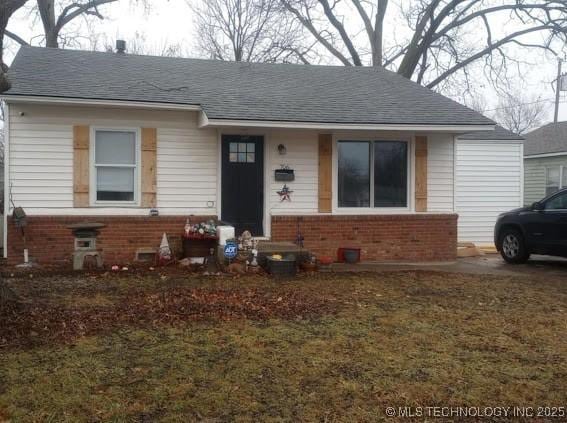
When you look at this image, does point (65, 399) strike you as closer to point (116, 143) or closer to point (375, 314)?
point (375, 314)

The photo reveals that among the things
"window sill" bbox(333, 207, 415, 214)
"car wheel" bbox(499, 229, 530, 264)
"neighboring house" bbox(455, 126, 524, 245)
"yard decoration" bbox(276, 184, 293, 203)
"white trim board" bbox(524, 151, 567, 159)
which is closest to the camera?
"yard decoration" bbox(276, 184, 293, 203)

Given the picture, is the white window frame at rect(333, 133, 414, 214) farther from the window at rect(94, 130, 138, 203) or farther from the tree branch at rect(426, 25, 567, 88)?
the tree branch at rect(426, 25, 567, 88)

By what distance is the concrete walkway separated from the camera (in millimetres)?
10305

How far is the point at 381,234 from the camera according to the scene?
451 inches

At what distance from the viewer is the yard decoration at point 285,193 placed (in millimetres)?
Answer: 11109

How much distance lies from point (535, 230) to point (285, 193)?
5146 millimetres

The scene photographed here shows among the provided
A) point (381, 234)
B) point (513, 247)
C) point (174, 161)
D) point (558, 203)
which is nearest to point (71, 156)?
point (174, 161)

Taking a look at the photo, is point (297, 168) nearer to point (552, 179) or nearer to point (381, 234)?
point (381, 234)

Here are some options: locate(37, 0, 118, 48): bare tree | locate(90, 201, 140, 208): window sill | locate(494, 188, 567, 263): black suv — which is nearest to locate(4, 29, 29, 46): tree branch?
locate(37, 0, 118, 48): bare tree

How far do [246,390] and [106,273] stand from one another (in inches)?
234

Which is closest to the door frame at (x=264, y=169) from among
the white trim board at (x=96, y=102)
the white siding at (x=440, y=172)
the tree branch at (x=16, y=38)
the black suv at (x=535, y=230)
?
the white trim board at (x=96, y=102)

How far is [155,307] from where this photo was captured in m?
6.66

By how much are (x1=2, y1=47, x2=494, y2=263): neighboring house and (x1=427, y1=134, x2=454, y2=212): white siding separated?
3 cm

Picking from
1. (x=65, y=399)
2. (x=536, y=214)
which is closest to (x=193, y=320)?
(x=65, y=399)
